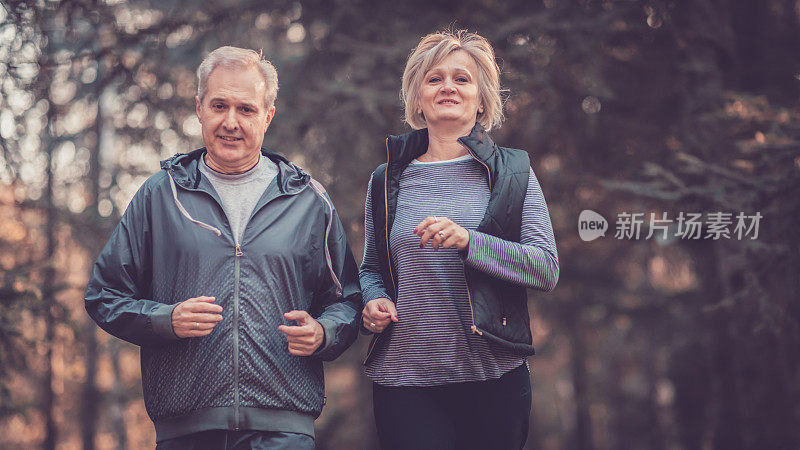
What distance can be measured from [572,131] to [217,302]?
6374mm

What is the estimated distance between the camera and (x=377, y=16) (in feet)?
26.4

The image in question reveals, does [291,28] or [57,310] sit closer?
[57,310]

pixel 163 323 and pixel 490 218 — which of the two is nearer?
pixel 163 323

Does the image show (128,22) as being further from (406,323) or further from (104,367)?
(104,367)

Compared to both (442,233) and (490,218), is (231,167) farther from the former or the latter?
(490,218)

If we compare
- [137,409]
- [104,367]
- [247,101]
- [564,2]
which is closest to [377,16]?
[564,2]

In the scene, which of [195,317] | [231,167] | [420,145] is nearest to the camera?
[195,317]

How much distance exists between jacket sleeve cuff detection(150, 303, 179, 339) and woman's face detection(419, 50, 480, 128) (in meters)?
1.38

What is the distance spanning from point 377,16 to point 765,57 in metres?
4.25

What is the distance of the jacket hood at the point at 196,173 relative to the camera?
2.91 metres

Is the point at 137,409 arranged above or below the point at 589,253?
below

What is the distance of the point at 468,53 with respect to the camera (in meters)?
3.25

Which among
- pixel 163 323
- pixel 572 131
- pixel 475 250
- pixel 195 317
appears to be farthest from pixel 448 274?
pixel 572 131

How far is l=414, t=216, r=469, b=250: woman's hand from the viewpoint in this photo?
9.00 ft
